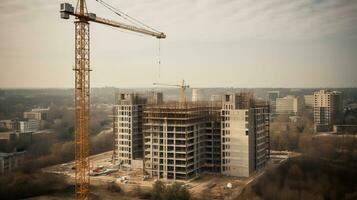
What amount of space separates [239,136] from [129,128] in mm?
3755

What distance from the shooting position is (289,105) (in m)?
17.0

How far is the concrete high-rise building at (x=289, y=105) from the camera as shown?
607 inches

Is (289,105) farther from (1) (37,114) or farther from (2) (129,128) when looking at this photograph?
(1) (37,114)

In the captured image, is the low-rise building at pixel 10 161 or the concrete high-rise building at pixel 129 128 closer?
the low-rise building at pixel 10 161

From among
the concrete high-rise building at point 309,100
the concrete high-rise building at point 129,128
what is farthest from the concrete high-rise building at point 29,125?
the concrete high-rise building at point 309,100

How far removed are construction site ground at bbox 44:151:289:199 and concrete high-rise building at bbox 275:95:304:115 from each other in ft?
15.3

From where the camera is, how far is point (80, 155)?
8461 mm

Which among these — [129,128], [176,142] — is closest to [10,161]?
[129,128]

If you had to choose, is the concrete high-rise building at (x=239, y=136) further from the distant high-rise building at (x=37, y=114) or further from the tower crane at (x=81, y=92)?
the distant high-rise building at (x=37, y=114)

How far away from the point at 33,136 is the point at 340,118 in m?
10.2

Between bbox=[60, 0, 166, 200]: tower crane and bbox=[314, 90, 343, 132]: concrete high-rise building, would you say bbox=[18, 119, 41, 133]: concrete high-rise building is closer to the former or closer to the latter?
bbox=[60, 0, 166, 200]: tower crane

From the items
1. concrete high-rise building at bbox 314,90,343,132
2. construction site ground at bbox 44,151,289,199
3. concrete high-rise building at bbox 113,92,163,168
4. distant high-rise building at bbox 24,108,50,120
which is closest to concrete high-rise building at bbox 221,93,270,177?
construction site ground at bbox 44,151,289,199

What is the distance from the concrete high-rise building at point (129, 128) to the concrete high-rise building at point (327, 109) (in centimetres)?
545

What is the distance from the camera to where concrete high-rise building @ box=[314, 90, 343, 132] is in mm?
12148
